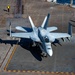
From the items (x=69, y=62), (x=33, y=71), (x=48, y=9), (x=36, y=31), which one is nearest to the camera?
(x=33, y=71)

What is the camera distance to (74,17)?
63.9 metres

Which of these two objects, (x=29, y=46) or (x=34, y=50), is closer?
(x=34, y=50)

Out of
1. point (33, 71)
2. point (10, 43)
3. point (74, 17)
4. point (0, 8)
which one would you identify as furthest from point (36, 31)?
point (0, 8)

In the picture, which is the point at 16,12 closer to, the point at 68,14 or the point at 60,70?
the point at 68,14

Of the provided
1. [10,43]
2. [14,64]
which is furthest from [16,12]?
[14,64]

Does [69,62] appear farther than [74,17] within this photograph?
No

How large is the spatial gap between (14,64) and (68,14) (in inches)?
1099

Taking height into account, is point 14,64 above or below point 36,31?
below

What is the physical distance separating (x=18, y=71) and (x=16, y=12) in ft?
98.2

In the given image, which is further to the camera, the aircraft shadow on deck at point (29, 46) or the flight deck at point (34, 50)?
the aircraft shadow on deck at point (29, 46)

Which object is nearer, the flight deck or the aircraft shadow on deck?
the flight deck

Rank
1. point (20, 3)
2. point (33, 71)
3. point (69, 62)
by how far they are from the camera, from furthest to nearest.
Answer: point (20, 3) < point (69, 62) < point (33, 71)

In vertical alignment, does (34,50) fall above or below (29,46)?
below

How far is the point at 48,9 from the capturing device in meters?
69.4
